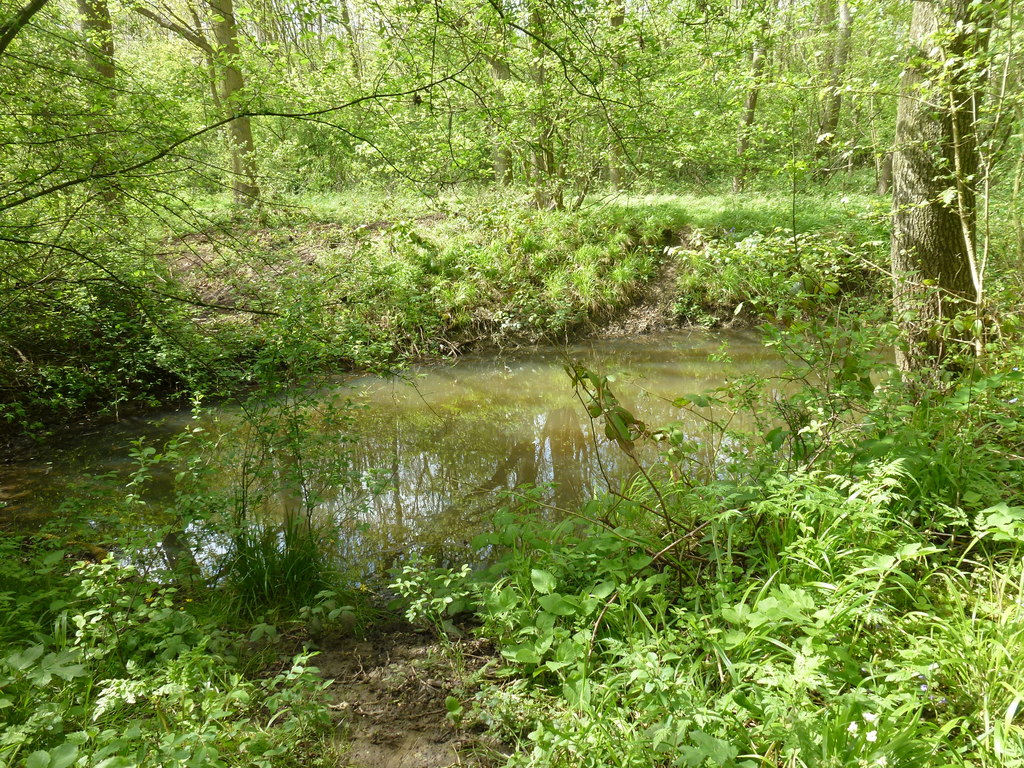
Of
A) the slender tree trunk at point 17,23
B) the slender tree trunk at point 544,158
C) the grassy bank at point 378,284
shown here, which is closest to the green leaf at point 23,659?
the grassy bank at point 378,284

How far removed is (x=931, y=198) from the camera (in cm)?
425

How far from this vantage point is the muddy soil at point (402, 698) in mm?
2105

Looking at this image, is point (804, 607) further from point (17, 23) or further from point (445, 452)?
Result: point (445, 452)

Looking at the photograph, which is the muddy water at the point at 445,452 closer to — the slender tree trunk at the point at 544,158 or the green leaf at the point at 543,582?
the green leaf at the point at 543,582

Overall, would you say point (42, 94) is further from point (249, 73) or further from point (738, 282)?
point (738, 282)

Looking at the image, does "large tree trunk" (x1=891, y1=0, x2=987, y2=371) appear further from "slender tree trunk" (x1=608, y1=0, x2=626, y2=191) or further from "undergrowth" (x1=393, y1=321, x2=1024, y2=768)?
"slender tree trunk" (x1=608, y1=0, x2=626, y2=191)

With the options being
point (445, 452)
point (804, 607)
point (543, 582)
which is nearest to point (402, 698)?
point (543, 582)

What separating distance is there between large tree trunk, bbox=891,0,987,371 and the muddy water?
1.48 meters

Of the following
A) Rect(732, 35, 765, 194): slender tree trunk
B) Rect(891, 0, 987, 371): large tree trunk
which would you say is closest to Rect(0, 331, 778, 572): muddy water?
Rect(891, 0, 987, 371): large tree trunk

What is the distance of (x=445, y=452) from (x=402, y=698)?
393 centimetres

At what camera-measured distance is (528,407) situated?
24.8 feet

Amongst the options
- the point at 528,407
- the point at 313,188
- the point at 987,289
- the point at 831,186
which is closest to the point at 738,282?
the point at 528,407

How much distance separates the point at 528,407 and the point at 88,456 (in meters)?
5.17

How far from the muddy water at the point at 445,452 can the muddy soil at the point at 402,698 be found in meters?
0.88
